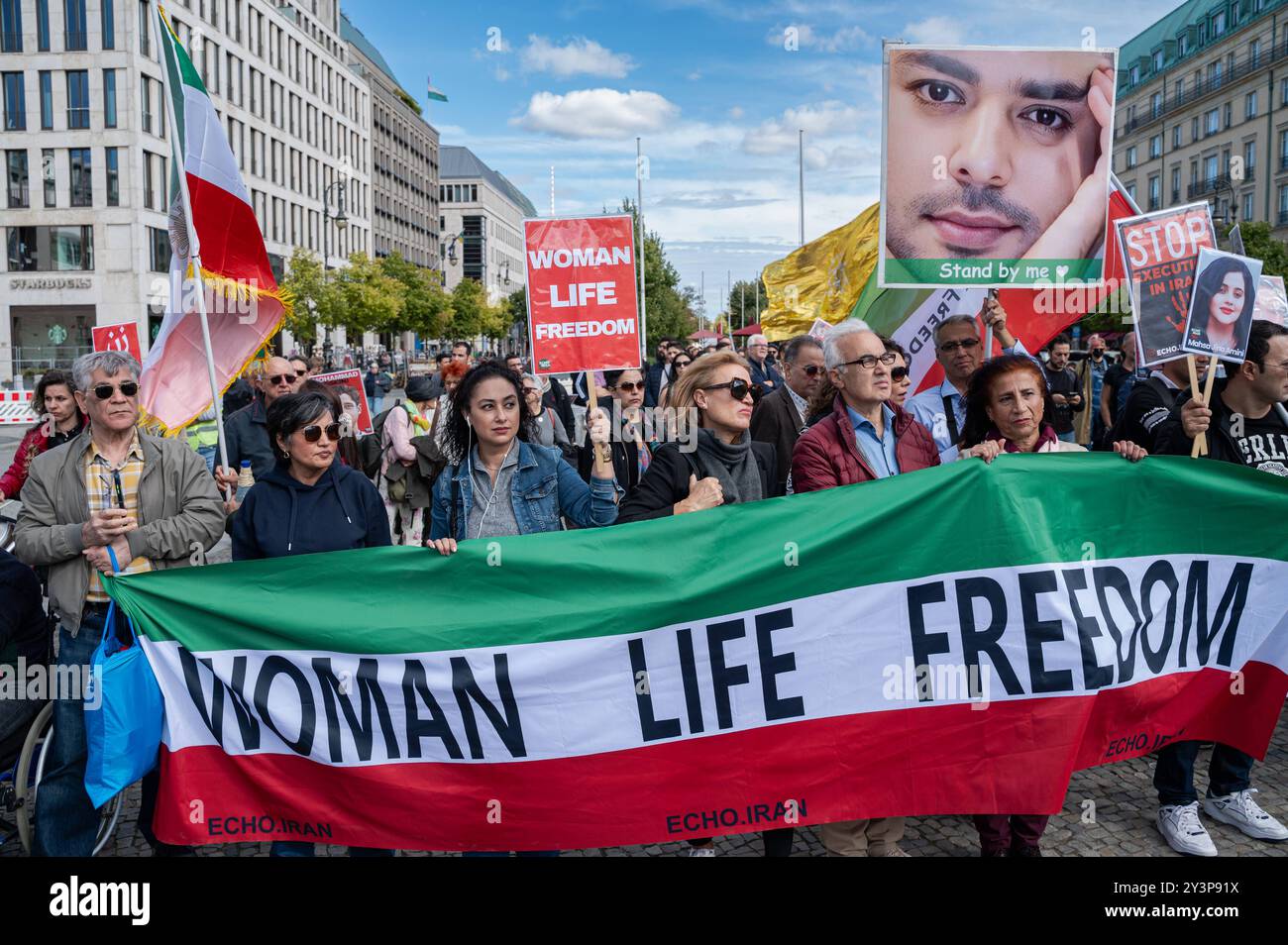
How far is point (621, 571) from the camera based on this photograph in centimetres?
377

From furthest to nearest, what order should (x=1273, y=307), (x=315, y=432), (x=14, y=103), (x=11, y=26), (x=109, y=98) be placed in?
(x=14, y=103) → (x=11, y=26) → (x=109, y=98) → (x=1273, y=307) → (x=315, y=432)

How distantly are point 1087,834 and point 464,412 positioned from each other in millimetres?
3045

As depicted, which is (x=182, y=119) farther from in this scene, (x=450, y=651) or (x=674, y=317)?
(x=674, y=317)

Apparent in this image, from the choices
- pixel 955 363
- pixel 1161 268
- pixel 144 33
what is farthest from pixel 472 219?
pixel 1161 268

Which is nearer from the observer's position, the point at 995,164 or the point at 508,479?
the point at 508,479

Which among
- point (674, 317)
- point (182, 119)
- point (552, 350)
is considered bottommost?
point (552, 350)

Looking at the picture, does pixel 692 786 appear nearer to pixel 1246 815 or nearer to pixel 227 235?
pixel 1246 815

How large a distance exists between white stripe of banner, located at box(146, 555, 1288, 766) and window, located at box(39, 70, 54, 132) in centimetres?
5482

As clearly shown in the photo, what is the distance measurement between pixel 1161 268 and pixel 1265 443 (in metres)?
0.93

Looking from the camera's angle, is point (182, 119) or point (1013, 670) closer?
point (1013, 670)

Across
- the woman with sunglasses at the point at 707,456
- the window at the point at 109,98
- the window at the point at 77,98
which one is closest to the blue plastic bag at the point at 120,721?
the woman with sunglasses at the point at 707,456
